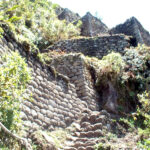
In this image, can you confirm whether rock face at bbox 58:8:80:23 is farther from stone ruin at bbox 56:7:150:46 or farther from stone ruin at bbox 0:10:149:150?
stone ruin at bbox 0:10:149:150

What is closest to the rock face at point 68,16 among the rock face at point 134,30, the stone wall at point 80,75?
the rock face at point 134,30

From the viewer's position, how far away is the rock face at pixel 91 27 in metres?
12.8

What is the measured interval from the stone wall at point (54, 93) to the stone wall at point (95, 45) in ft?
6.29

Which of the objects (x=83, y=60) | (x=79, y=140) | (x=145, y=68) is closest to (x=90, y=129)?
(x=79, y=140)

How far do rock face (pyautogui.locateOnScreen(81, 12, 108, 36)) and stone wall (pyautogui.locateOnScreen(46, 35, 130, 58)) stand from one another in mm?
2797

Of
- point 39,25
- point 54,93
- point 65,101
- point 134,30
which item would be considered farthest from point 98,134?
point 134,30

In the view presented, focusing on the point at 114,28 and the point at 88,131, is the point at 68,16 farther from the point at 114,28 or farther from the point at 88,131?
the point at 88,131

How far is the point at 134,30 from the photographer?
11.4 meters

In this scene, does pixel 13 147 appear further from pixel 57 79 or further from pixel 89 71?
pixel 89 71

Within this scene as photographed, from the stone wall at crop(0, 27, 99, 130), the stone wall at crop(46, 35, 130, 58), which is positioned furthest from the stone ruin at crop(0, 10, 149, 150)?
the stone wall at crop(46, 35, 130, 58)

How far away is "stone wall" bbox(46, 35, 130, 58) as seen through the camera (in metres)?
9.38

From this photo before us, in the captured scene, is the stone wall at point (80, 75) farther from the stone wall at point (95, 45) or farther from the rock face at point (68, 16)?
the rock face at point (68, 16)

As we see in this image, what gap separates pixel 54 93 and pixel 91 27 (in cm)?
784

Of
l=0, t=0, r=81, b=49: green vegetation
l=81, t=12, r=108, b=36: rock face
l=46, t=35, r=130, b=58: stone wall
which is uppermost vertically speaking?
l=81, t=12, r=108, b=36: rock face
